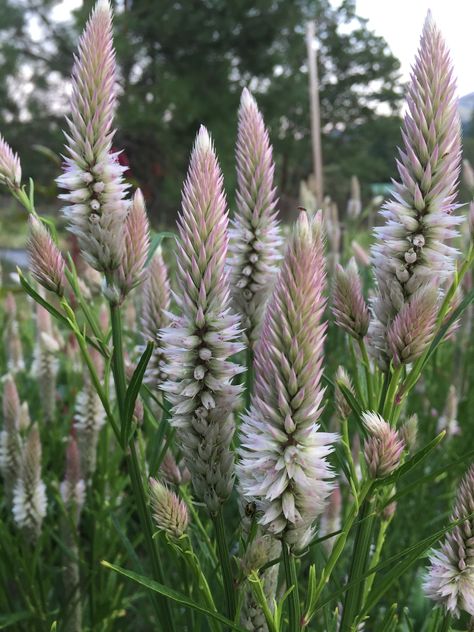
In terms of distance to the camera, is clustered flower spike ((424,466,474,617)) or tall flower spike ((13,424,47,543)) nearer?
clustered flower spike ((424,466,474,617))

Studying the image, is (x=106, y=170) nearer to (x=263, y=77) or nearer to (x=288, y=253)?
(x=288, y=253)

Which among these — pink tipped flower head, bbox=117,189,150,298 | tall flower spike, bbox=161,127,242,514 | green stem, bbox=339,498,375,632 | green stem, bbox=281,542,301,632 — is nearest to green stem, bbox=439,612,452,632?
green stem, bbox=339,498,375,632

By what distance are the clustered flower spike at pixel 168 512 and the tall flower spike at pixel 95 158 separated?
0.35 meters

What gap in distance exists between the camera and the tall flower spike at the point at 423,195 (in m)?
0.86

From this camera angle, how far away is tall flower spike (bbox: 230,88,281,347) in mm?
1054

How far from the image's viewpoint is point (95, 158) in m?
0.99

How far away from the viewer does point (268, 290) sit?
117 centimetres

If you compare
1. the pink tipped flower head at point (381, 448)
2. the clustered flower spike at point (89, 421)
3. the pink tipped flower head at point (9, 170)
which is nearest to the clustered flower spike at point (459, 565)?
the pink tipped flower head at point (381, 448)

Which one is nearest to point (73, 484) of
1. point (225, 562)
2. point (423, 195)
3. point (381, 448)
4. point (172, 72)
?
point (225, 562)

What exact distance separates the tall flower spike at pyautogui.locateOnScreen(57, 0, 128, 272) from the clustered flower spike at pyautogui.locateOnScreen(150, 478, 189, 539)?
349 millimetres

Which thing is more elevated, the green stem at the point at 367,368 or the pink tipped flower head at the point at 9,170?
the pink tipped flower head at the point at 9,170

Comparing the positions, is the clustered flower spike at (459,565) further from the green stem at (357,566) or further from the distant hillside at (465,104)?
the distant hillside at (465,104)

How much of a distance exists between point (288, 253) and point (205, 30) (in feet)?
53.2

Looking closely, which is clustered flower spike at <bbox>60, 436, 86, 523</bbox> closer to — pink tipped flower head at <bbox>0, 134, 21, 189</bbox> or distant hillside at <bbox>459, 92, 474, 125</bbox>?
pink tipped flower head at <bbox>0, 134, 21, 189</bbox>
